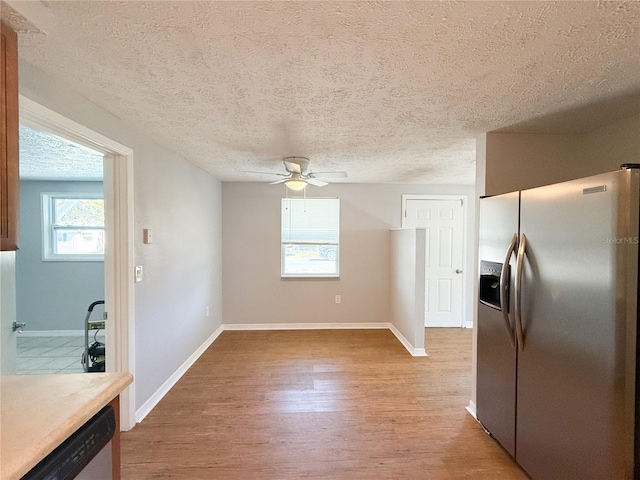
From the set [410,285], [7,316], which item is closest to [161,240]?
[7,316]

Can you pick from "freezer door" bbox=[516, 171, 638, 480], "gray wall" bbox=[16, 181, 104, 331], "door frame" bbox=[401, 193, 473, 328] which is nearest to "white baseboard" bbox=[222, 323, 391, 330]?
"door frame" bbox=[401, 193, 473, 328]

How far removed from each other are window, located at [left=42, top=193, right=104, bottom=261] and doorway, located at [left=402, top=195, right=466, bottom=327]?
191 inches

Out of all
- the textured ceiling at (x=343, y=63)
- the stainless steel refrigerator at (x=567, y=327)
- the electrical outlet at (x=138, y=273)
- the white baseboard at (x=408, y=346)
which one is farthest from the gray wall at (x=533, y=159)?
the electrical outlet at (x=138, y=273)

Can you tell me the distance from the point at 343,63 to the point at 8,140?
128cm

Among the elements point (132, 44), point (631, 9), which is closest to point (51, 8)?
point (132, 44)

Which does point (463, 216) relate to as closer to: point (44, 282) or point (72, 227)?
point (72, 227)

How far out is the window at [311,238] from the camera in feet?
14.5

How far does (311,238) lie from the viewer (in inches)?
175

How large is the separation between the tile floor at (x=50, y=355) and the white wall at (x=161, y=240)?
4.54 ft

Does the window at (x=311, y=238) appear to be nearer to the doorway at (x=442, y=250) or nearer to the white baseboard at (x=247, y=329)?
the white baseboard at (x=247, y=329)

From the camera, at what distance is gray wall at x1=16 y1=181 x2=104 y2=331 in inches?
163

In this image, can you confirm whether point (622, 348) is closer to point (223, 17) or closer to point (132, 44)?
point (223, 17)

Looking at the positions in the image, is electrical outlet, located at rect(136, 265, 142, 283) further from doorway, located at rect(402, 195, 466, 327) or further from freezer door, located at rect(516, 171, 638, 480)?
doorway, located at rect(402, 195, 466, 327)

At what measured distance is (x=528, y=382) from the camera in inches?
62.9
